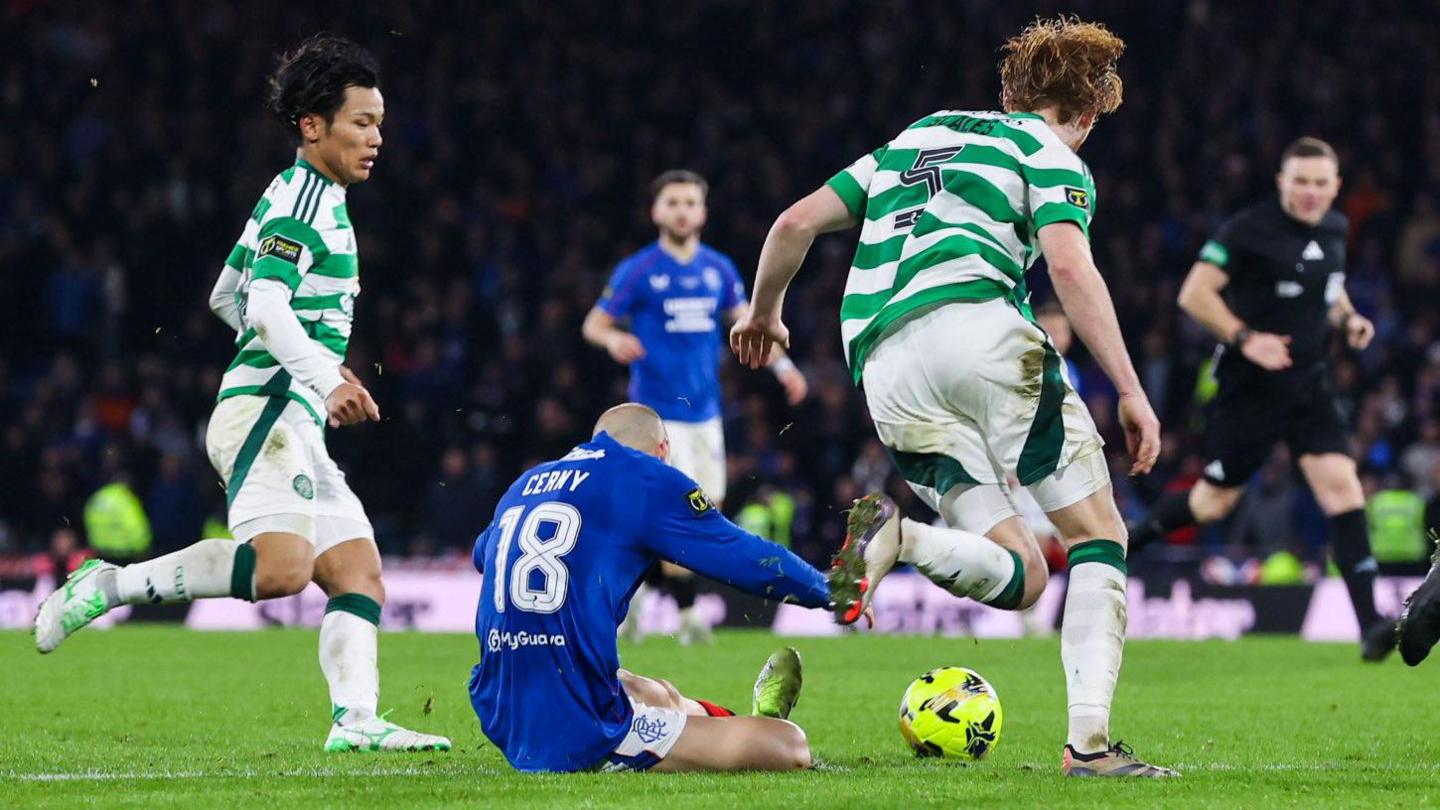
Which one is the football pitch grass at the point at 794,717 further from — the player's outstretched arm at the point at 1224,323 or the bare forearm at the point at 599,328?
the bare forearm at the point at 599,328

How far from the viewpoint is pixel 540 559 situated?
5.45 metres

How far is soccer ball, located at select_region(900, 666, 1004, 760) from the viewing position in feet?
20.4

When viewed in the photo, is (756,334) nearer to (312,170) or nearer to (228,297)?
(312,170)

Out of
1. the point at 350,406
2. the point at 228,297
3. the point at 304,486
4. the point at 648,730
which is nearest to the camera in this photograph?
the point at 648,730

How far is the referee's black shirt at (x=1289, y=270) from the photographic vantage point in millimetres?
10984

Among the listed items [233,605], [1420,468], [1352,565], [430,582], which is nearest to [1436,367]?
[1420,468]

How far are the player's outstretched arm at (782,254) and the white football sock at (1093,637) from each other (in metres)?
1.08

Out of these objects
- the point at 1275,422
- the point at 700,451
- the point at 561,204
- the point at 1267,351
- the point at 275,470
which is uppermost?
the point at 561,204

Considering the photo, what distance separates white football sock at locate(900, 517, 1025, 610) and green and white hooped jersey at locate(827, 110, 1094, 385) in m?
0.66

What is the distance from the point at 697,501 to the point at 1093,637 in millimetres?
1134

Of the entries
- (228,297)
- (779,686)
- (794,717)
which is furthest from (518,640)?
(794,717)

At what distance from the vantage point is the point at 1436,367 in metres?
17.5

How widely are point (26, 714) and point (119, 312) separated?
522 inches

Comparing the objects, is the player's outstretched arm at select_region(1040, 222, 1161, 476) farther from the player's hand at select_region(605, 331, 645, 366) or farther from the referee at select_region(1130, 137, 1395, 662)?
the player's hand at select_region(605, 331, 645, 366)
